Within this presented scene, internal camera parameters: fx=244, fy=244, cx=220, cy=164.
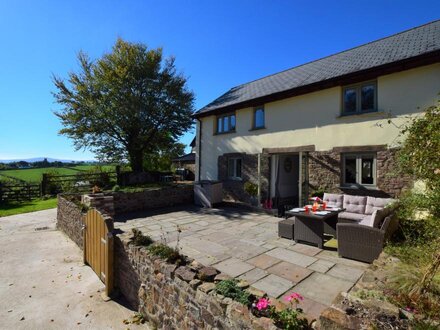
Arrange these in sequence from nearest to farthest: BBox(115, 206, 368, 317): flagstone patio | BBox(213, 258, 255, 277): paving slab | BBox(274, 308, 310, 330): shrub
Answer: BBox(274, 308, 310, 330): shrub, BBox(115, 206, 368, 317): flagstone patio, BBox(213, 258, 255, 277): paving slab

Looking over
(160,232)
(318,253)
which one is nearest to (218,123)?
(160,232)

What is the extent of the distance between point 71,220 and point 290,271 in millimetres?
8500

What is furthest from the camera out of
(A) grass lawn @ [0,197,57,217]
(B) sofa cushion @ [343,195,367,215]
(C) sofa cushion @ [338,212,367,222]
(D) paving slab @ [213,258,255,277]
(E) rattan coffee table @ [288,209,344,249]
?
(A) grass lawn @ [0,197,57,217]

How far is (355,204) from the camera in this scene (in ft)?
25.8

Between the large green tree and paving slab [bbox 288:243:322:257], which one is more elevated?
the large green tree

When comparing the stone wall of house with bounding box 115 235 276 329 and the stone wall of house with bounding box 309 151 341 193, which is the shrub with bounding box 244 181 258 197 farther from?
the stone wall of house with bounding box 115 235 276 329

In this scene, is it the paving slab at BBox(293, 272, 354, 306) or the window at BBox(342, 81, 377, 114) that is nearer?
the paving slab at BBox(293, 272, 354, 306)

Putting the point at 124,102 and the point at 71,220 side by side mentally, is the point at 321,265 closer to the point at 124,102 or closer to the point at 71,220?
the point at 71,220

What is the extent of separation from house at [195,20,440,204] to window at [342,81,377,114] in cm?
3

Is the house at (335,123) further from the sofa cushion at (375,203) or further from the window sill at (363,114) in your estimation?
the sofa cushion at (375,203)

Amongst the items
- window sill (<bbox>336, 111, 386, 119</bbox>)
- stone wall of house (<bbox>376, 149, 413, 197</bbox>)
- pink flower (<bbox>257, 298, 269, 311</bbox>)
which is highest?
window sill (<bbox>336, 111, 386, 119</bbox>)

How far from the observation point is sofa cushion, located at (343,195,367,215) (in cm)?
771

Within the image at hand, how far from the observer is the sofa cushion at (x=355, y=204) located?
771cm

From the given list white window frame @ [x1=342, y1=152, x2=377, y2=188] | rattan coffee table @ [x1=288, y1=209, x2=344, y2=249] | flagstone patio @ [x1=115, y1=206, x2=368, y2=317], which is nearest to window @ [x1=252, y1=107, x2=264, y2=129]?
white window frame @ [x1=342, y1=152, x2=377, y2=188]
